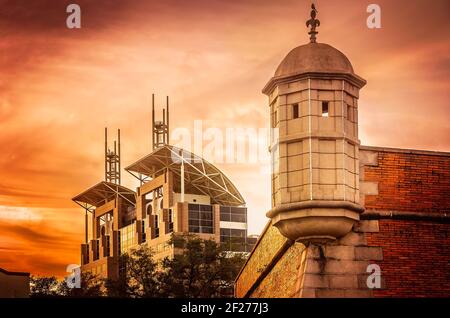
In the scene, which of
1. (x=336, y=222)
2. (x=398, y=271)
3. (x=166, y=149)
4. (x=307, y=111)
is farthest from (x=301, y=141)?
(x=166, y=149)

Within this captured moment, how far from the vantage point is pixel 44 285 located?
232ft

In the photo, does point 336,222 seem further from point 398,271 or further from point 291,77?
point 291,77

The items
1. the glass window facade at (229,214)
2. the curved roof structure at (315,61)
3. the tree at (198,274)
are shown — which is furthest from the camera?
the glass window facade at (229,214)

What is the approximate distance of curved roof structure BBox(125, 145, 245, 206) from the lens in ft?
354

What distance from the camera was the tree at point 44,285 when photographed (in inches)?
2694

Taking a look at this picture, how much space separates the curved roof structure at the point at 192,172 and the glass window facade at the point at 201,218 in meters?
2.63

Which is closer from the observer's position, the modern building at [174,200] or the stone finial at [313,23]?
the stone finial at [313,23]

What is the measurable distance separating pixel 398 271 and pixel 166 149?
8656cm

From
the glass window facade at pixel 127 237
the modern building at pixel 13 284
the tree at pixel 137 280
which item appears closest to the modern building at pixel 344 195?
the modern building at pixel 13 284

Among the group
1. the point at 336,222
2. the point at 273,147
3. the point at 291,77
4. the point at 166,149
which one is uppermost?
the point at 166,149

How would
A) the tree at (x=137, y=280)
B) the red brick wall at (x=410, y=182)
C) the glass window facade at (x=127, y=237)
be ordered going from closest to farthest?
the red brick wall at (x=410, y=182) < the tree at (x=137, y=280) < the glass window facade at (x=127, y=237)

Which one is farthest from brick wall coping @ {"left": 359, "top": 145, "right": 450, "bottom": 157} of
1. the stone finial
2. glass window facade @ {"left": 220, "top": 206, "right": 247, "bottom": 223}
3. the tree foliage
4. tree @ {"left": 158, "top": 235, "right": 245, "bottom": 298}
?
glass window facade @ {"left": 220, "top": 206, "right": 247, "bottom": 223}

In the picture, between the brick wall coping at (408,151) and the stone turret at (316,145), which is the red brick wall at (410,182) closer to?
the brick wall coping at (408,151)

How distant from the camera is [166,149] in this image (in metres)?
106
